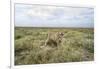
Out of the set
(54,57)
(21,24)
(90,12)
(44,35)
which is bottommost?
(54,57)

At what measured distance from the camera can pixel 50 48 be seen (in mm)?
2295

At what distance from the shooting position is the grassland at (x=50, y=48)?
219 cm

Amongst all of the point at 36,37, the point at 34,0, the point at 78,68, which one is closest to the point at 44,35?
the point at 36,37

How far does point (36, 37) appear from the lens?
7.39ft

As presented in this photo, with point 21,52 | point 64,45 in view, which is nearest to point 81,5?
point 64,45

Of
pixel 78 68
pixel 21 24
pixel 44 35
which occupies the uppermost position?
pixel 21 24

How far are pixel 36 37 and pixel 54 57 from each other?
37 centimetres

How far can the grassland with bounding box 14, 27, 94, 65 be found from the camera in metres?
2.19

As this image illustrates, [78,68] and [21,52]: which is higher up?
[21,52]

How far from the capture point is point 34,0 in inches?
87.5
